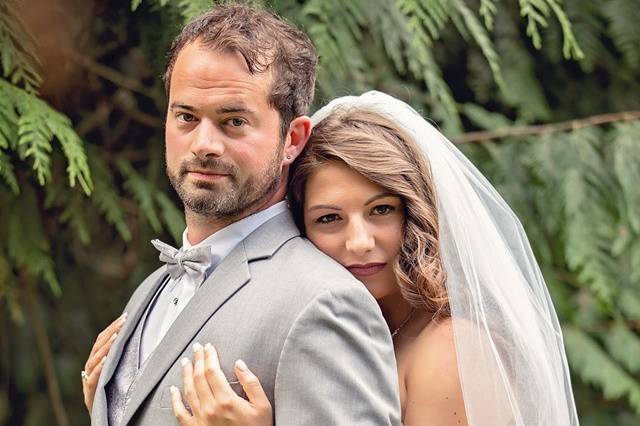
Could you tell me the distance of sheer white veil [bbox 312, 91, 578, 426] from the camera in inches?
110

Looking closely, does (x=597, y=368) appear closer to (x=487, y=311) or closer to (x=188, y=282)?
(x=487, y=311)

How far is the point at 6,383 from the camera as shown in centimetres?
489

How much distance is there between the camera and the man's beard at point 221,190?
263 centimetres

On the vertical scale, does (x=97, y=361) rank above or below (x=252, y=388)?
below

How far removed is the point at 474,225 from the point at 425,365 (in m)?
0.42

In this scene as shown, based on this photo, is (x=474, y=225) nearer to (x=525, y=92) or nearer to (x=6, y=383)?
(x=525, y=92)

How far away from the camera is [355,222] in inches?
111

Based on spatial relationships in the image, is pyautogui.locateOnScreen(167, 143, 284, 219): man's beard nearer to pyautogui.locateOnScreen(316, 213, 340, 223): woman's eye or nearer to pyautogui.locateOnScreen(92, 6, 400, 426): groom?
pyautogui.locateOnScreen(92, 6, 400, 426): groom

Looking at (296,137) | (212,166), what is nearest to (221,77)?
Answer: (212,166)

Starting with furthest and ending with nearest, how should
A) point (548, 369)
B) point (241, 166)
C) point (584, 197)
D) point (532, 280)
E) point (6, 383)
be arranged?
point (6, 383) → point (584, 197) → point (532, 280) → point (548, 369) → point (241, 166)

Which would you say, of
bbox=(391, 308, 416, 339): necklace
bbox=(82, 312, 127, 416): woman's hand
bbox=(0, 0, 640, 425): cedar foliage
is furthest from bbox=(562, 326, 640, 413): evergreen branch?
bbox=(82, 312, 127, 416): woman's hand

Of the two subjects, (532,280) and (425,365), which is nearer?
(425,365)

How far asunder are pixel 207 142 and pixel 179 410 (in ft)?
2.05

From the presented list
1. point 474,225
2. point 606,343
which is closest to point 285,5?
point 474,225
